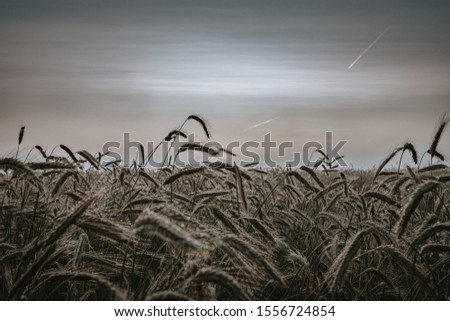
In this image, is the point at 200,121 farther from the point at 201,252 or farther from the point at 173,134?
the point at 201,252

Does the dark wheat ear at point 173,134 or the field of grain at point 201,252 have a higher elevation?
the dark wheat ear at point 173,134

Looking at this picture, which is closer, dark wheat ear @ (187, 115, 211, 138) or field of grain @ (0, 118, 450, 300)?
field of grain @ (0, 118, 450, 300)

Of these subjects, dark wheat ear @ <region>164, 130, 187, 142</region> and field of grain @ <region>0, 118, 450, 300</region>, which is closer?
field of grain @ <region>0, 118, 450, 300</region>

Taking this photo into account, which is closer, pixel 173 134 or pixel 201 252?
pixel 201 252

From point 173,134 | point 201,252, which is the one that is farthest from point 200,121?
point 201,252

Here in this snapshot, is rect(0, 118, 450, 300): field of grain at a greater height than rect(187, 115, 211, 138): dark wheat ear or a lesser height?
lesser

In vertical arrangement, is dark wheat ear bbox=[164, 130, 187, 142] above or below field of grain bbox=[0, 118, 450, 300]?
above

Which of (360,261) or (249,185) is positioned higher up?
(249,185)

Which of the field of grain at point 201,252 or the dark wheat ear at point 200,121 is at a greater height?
the dark wheat ear at point 200,121

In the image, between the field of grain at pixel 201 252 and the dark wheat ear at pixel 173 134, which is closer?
the field of grain at pixel 201 252
